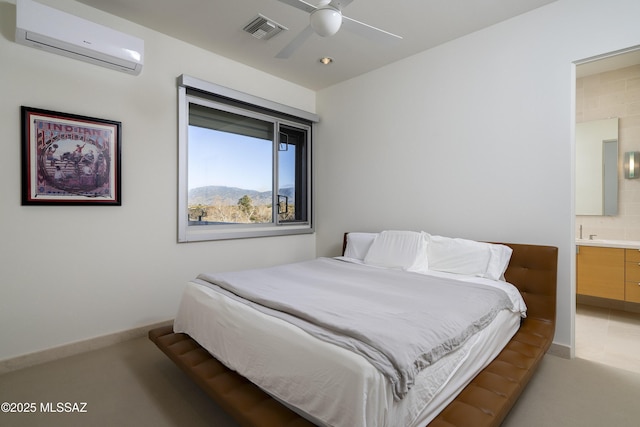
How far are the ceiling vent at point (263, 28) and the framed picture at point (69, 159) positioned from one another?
145cm

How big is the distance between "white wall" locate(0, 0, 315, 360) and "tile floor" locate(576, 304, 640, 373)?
347cm

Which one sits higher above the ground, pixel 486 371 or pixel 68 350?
pixel 486 371

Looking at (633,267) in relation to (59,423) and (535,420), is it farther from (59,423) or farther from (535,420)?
(59,423)

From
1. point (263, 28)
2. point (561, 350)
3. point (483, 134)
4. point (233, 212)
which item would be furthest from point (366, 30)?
point (561, 350)

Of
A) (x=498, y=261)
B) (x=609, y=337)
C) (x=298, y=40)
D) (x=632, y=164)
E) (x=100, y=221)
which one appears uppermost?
(x=298, y=40)

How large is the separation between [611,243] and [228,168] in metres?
4.29

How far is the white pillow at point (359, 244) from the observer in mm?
3500

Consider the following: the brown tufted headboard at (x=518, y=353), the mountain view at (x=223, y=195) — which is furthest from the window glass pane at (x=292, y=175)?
the brown tufted headboard at (x=518, y=353)

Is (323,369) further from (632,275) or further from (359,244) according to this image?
(632,275)

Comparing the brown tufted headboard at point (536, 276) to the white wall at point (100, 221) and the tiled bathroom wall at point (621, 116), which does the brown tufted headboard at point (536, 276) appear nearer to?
the tiled bathroom wall at point (621, 116)

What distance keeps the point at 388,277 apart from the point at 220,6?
102 inches

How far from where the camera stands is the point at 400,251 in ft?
10.00

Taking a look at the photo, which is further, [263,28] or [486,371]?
[263,28]

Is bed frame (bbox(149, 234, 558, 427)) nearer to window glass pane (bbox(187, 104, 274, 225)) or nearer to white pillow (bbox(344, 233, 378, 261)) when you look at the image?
white pillow (bbox(344, 233, 378, 261))
